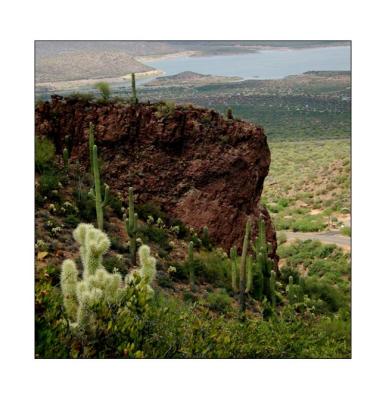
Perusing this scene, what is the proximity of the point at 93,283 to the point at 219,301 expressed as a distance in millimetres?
1867

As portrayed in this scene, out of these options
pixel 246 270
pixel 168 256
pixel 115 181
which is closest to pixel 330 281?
pixel 246 270

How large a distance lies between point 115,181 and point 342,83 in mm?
2800

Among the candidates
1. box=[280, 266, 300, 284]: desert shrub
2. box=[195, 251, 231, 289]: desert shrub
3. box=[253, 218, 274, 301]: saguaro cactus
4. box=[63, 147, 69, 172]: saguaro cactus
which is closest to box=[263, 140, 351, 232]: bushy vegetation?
box=[280, 266, 300, 284]: desert shrub

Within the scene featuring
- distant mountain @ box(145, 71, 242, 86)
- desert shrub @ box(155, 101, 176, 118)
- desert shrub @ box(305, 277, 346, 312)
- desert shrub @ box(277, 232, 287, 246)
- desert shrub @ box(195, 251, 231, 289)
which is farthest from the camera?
desert shrub @ box(277, 232, 287, 246)

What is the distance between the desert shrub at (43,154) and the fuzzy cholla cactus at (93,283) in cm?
131

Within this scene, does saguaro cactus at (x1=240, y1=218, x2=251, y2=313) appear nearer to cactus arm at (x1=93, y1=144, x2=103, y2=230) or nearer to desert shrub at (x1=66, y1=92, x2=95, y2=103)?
cactus arm at (x1=93, y1=144, x2=103, y2=230)

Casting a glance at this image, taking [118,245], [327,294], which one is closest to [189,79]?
[118,245]

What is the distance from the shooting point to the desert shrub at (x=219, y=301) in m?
9.12

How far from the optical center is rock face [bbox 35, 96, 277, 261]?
981 centimetres

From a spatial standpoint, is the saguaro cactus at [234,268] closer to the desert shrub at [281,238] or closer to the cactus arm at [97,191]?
the cactus arm at [97,191]

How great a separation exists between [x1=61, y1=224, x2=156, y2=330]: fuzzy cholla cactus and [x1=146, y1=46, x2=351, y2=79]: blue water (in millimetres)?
2344

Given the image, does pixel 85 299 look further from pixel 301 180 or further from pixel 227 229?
pixel 301 180

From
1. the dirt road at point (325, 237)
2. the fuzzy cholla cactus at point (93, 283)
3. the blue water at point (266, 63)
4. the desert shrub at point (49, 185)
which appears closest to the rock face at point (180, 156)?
the dirt road at point (325, 237)

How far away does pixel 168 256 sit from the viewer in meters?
9.49
